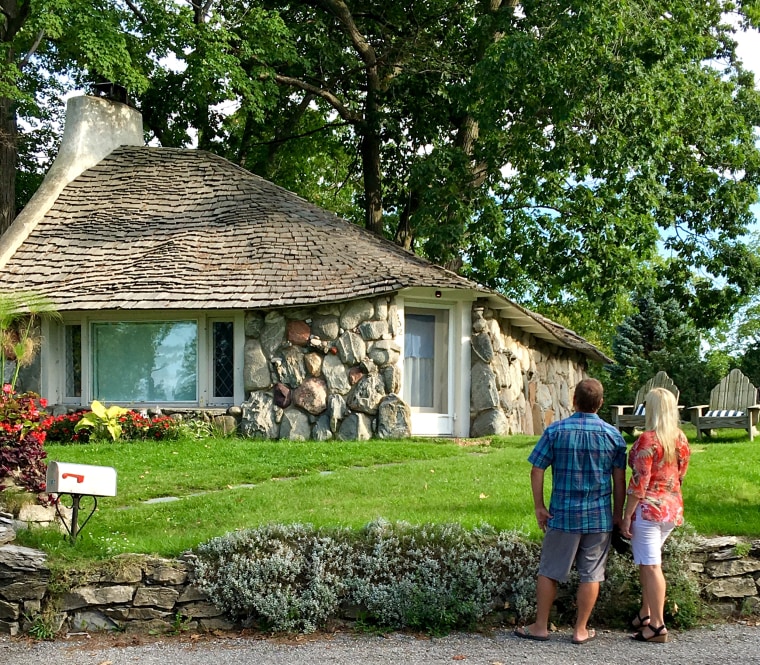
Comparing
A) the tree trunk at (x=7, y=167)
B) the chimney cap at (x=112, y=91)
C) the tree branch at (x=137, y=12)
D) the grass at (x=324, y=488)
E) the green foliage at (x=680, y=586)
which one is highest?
the tree branch at (x=137, y=12)

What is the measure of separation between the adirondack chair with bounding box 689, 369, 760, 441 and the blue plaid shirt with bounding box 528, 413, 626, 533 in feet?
27.5

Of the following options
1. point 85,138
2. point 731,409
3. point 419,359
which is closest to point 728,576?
point 731,409

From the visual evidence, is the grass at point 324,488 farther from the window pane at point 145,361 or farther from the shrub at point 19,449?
the window pane at point 145,361

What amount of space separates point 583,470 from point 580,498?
194 millimetres

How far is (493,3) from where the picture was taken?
67.6ft

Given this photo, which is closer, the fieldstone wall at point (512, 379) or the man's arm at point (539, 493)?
the man's arm at point (539, 493)

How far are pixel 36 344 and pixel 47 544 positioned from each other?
30.9 feet

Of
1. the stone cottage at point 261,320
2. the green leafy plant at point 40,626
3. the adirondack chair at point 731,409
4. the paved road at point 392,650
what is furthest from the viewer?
the stone cottage at point 261,320

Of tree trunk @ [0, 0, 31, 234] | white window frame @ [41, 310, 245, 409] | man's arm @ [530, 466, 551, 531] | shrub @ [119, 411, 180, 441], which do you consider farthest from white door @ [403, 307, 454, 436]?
tree trunk @ [0, 0, 31, 234]

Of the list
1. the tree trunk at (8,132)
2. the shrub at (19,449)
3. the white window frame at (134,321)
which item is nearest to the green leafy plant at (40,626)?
the shrub at (19,449)

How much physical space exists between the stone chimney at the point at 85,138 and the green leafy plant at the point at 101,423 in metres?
5.59

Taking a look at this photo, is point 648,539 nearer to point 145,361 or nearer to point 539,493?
point 539,493

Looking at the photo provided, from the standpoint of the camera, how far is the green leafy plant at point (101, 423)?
14.1 metres

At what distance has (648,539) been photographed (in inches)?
245
